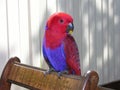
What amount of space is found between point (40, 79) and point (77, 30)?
0.77 m

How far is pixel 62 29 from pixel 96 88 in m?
0.29

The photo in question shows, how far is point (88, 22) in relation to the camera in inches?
67.3

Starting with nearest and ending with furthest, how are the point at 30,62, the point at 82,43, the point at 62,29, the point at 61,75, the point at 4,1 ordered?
the point at 61,75 → the point at 62,29 → the point at 4,1 → the point at 30,62 → the point at 82,43

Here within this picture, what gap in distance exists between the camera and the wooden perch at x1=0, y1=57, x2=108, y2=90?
71cm

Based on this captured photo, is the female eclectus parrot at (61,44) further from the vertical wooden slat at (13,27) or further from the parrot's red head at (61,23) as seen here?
the vertical wooden slat at (13,27)

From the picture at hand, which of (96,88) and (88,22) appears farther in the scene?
(88,22)

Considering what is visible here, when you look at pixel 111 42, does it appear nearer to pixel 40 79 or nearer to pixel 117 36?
pixel 117 36

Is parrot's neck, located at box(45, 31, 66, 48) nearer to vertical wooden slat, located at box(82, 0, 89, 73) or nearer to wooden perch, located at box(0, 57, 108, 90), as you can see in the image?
wooden perch, located at box(0, 57, 108, 90)

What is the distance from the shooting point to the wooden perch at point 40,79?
27.9 inches

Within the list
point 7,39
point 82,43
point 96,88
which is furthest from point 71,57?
point 82,43

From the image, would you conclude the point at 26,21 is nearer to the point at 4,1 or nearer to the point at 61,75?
the point at 4,1

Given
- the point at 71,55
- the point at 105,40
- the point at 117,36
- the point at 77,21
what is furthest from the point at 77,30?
the point at 71,55

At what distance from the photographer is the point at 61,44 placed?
0.94 meters

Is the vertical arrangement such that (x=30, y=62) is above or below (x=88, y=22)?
below
